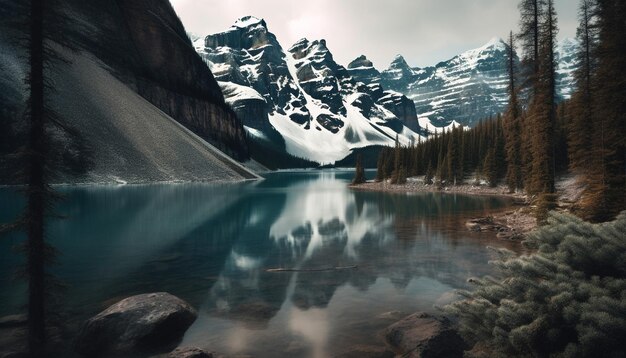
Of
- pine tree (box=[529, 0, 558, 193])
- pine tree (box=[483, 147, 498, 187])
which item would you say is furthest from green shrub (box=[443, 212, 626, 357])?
pine tree (box=[483, 147, 498, 187])

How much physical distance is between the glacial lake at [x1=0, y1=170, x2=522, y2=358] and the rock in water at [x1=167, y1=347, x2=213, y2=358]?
79 centimetres

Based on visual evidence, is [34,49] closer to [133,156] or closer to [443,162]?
[133,156]

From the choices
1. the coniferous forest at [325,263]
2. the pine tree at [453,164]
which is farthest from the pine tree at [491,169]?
the coniferous forest at [325,263]

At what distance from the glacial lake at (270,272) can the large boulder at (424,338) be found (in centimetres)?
57

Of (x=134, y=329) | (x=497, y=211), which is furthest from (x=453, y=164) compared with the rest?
(x=134, y=329)

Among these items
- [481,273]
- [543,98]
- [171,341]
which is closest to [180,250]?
[171,341]

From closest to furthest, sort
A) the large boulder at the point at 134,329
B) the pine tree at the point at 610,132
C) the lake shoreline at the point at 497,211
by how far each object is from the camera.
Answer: the large boulder at the point at 134,329 < the pine tree at the point at 610,132 < the lake shoreline at the point at 497,211

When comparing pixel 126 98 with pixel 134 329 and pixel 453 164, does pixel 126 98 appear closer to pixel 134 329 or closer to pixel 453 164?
pixel 453 164

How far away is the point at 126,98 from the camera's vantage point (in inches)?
3821

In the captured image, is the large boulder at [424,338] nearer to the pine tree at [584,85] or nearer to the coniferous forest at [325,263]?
the coniferous forest at [325,263]

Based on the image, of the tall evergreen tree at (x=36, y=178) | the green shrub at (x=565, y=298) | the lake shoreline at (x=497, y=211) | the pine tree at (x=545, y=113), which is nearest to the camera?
the green shrub at (x=565, y=298)

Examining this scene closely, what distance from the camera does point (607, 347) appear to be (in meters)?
4.59

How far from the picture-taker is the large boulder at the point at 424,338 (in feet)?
30.8

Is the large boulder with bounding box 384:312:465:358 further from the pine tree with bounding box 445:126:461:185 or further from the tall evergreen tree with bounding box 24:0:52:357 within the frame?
the pine tree with bounding box 445:126:461:185
